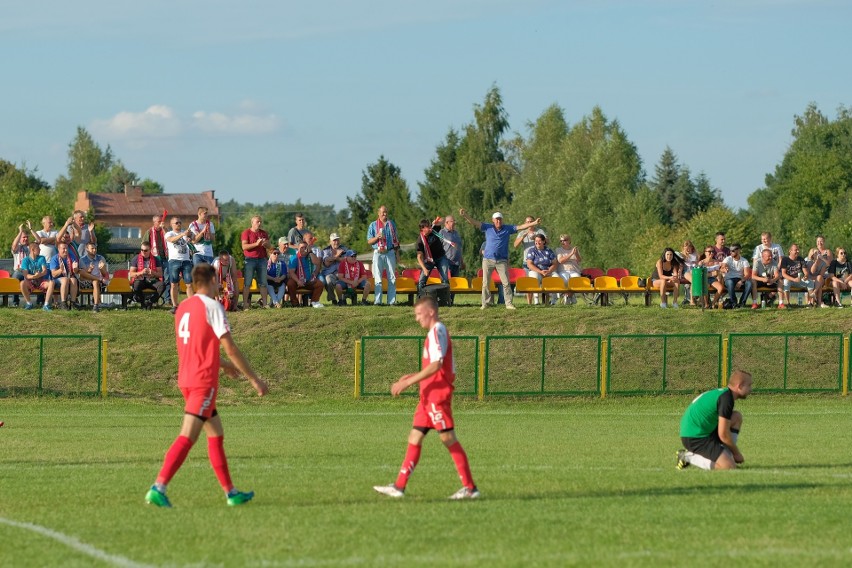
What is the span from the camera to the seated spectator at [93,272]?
92.7ft

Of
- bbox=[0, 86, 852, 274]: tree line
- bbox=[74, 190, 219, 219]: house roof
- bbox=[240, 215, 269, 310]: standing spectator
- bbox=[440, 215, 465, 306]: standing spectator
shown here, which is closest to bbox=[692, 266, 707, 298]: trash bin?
bbox=[440, 215, 465, 306]: standing spectator

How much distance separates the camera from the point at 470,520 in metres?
9.38

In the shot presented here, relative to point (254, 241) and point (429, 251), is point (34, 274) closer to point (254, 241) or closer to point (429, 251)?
point (254, 241)

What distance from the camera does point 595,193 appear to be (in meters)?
80.9

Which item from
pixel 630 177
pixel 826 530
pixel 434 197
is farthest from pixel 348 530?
pixel 434 197

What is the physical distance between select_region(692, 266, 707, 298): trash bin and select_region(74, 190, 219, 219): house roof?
113791mm

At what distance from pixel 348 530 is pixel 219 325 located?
79.0 inches

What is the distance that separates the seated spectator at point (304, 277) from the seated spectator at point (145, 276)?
3086mm

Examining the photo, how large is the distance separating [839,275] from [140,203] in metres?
124

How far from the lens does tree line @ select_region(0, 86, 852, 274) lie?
81062 mm

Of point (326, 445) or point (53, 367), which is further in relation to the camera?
point (53, 367)

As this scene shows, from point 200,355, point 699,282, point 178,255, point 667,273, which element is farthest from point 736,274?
point 200,355

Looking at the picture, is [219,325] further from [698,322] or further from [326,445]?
[698,322]

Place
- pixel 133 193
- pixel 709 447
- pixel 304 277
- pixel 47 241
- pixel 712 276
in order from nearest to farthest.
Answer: pixel 709 447
pixel 47 241
pixel 304 277
pixel 712 276
pixel 133 193
